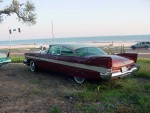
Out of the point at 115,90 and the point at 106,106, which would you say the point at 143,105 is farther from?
the point at 115,90

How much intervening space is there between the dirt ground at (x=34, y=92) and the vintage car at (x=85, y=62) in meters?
0.44

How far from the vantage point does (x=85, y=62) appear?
28.7ft

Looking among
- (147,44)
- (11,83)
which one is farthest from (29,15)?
(147,44)

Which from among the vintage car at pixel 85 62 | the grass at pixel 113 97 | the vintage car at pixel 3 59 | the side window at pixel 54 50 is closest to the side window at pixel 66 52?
the vintage car at pixel 85 62

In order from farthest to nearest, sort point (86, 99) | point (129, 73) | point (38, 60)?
point (38, 60), point (129, 73), point (86, 99)

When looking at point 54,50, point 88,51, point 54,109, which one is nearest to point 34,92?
point 54,109

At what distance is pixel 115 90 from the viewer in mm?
7934

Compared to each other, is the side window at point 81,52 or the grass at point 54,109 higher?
the side window at point 81,52

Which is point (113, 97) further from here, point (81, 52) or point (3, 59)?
point (3, 59)

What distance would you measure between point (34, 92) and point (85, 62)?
6.46ft

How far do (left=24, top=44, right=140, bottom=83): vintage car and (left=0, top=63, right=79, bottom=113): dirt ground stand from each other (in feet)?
1.45

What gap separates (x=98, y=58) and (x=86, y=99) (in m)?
1.91

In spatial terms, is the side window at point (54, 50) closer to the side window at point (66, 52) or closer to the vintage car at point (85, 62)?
the vintage car at point (85, 62)

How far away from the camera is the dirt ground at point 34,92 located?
633cm
